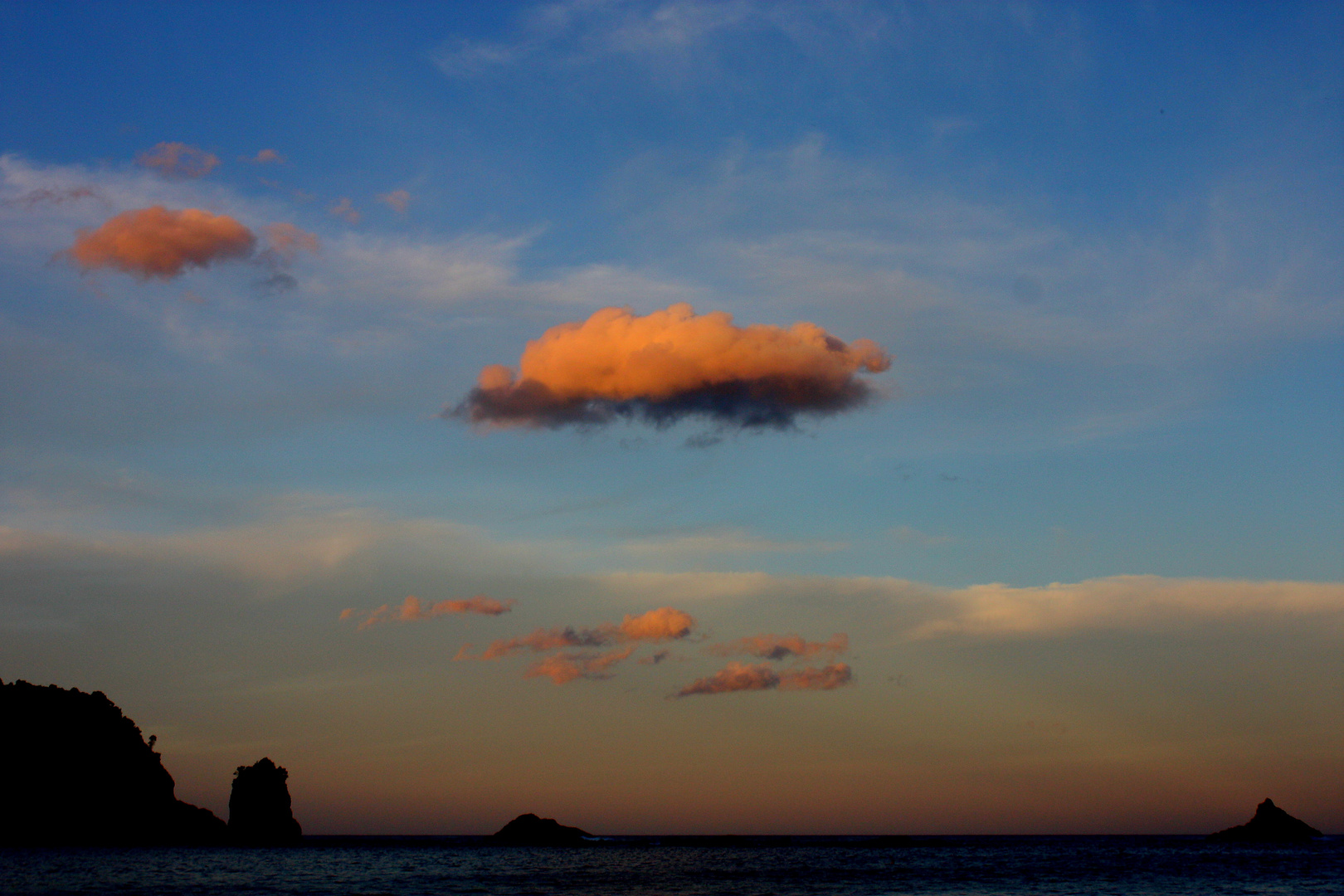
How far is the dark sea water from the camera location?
91625 millimetres

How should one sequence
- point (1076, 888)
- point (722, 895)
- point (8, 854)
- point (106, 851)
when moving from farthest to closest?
point (106, 851), point (8, 854), point (1076, 888), point (722, 895)

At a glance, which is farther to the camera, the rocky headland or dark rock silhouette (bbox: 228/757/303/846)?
dark rock silhouette (bbox: 228/757/303/846)

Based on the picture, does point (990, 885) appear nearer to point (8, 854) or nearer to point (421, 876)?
point (421, 876)

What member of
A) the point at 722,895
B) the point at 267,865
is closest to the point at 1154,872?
the point at 722,895

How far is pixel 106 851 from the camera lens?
477 ft

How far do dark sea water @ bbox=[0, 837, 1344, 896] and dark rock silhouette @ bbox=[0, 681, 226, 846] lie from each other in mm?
21699

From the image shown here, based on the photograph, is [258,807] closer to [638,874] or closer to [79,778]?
[79,778]

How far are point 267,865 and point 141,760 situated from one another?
6839cm

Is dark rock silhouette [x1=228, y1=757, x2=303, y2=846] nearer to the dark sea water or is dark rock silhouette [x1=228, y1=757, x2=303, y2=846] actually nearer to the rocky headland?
the rocky headland

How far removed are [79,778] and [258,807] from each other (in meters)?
29.3

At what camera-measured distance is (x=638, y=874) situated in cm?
11950

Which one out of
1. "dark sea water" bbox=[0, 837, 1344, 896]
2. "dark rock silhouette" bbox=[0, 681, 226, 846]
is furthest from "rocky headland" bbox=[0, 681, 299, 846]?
"dark sea water" bbox=[0, 837, 1344, 896]

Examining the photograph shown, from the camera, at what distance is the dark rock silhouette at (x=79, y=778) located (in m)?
166

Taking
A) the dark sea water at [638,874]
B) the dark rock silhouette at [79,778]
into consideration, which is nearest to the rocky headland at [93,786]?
the dark rock silhouette at [79,778]
